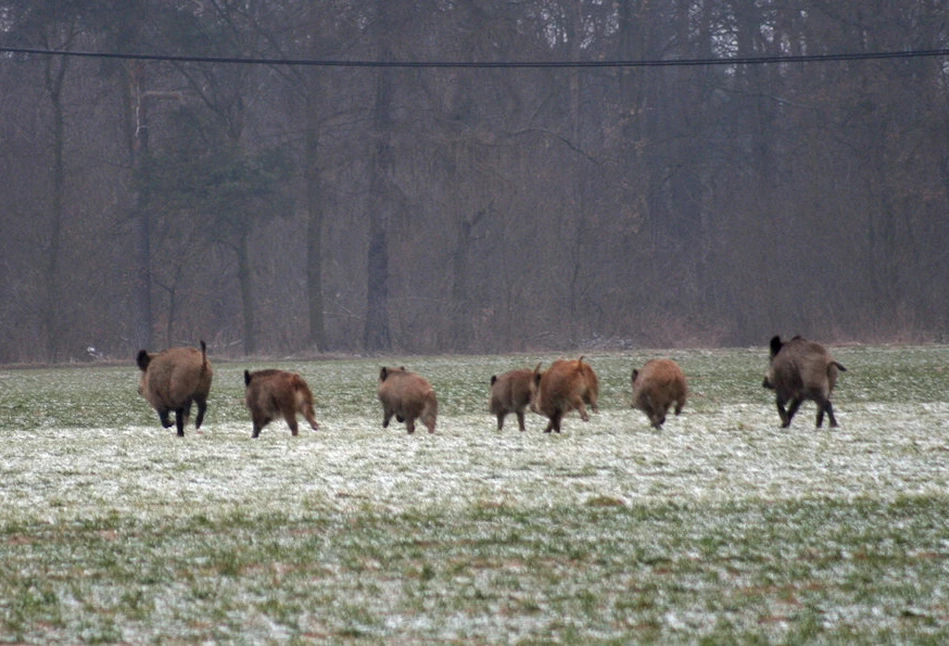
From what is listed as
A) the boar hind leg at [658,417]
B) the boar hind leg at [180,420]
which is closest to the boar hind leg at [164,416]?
the boar hind leg at [180,420]

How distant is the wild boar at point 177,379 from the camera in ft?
49.3

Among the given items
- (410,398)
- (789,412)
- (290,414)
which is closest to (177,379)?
(290,414)

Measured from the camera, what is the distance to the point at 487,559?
7.14 meters

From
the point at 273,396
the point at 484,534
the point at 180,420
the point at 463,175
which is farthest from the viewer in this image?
the point at 463,175

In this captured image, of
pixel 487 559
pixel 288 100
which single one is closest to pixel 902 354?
pixel 288 100

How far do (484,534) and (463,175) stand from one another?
119 ft

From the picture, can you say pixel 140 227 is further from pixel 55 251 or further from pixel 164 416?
pixel 164 416

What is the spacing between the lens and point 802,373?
1437cm

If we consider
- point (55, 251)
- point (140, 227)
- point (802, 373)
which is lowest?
point (802, 373)

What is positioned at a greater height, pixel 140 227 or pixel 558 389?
pixel 140 227

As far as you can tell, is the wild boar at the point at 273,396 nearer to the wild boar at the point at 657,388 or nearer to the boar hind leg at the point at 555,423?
the boar hind leg at the point at 555,423

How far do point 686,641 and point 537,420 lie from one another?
12.4 metres

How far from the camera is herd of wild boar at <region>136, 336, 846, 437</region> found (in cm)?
1451

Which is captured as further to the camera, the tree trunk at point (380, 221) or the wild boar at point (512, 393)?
the tree trunk at point (380, 221)
